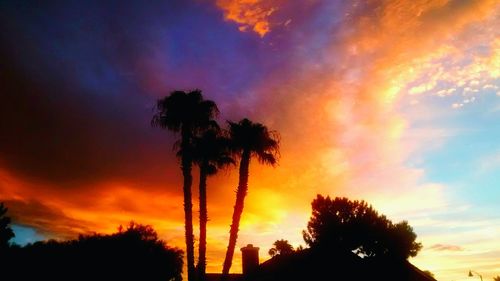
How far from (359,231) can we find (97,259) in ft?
139

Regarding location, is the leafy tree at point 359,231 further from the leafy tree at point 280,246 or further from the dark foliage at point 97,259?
the dark foliage at point 97,259

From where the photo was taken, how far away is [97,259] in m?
19.6

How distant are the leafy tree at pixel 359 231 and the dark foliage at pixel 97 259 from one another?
117ft

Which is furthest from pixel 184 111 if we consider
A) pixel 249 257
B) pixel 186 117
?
pixel 249 257

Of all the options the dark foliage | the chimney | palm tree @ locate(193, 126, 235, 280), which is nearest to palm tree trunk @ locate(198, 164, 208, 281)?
palm tree @ locate(193, 126, 235, 280)

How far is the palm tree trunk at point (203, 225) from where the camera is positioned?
2642 cm

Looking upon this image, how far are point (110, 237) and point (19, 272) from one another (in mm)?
4511

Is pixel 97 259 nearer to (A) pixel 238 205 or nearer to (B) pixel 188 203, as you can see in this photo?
(B) pixel 188 203

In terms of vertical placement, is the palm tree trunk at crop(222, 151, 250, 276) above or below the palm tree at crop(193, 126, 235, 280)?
below

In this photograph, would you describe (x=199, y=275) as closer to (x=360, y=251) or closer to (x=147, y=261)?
(x=147, y=261)

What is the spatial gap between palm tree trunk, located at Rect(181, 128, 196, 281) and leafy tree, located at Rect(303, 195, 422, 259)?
102ft

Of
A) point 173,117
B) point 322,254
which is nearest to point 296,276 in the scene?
point 322,254

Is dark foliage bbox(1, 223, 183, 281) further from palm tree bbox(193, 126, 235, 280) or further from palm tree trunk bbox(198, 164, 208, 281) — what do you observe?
palm tree bbox(193, 126, 235, 280)

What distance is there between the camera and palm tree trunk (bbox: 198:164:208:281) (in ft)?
86.7
